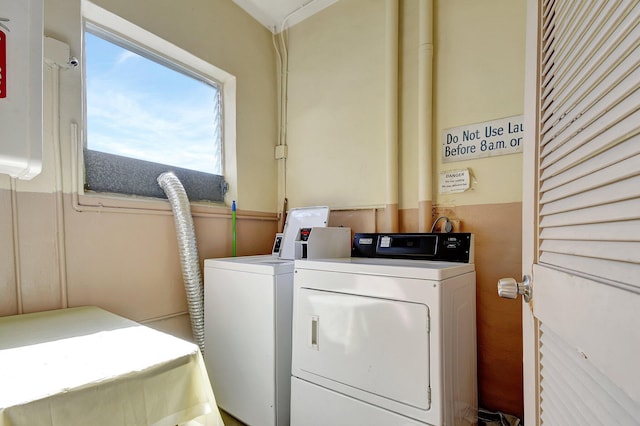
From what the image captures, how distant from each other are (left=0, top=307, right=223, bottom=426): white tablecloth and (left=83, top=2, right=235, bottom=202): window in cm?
93

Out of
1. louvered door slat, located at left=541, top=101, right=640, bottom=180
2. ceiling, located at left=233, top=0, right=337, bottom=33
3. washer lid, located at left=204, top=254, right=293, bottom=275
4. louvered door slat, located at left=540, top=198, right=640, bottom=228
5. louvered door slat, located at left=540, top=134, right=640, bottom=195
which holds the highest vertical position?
ceiling, located at left=233, top=0, right=337, bottom=33

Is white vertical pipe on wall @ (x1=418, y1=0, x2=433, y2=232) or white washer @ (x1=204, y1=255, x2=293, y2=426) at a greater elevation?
white vertical pipe on wall @ (x1=418, y1=0, x2=433, y2=232)

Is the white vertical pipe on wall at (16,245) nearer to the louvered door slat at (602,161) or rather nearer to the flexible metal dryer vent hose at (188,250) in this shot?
the flexible metal dryer vent hose at (188,250)

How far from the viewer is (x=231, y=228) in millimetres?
2242

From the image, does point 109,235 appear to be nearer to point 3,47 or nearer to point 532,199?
point 3,47

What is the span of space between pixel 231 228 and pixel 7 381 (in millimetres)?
1540

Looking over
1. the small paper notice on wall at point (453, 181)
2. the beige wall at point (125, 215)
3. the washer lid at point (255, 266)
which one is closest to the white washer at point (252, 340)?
the washer lid at point (255, 266)

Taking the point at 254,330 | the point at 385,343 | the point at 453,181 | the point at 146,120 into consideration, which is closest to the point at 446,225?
the point at 453,181

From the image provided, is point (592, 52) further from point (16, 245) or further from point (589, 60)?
point (16, 245)

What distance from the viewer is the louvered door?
0.37 metres

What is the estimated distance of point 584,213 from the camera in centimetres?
→ 48

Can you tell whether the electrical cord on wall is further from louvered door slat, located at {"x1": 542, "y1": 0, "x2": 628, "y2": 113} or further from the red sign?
the red sign

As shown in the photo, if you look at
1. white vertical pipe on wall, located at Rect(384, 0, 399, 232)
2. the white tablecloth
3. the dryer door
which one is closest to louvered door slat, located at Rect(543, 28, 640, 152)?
the dryer door

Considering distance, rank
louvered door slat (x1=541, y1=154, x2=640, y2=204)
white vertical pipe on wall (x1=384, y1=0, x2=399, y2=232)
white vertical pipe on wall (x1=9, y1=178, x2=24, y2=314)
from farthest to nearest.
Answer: white vertical pipe on wall (x1=384, y1=0, x2=399, y2=232) → white vertical pipe on wall (x1=9, y1=178, x2=24, y2=314) → louvered door slat (x1=541, y1=154, x2=640, y2=204)
